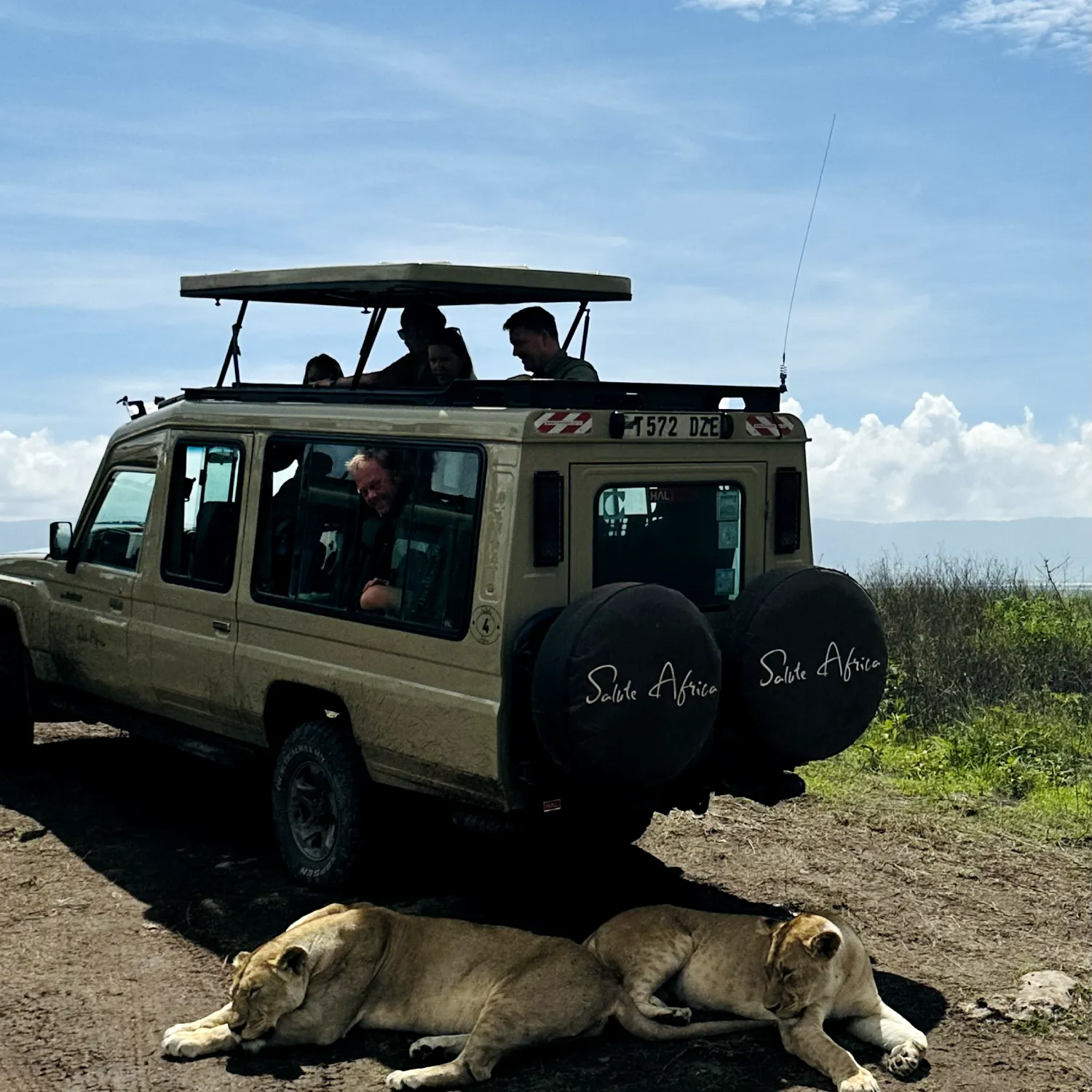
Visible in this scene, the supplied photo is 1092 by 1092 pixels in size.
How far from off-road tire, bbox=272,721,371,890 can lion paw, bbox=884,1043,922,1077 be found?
2514 mm

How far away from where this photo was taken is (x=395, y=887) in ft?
21.8

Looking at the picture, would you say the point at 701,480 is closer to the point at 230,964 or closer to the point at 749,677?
the point at 749,677

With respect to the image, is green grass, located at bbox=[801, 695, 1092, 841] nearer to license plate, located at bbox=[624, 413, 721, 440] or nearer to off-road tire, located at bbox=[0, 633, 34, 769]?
license plate, located at bbox=[624, 413, 721, 440]

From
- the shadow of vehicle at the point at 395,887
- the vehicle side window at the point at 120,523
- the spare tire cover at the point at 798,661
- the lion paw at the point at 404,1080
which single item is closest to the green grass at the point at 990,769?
the shadow of vehicle at the point at 395,887

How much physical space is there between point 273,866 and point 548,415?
2791 millimetres

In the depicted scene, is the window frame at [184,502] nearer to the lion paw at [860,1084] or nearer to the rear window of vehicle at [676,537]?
the rear window of vehicle at [676,537]

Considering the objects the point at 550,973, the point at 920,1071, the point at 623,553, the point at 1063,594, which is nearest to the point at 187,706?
the point at 623,553

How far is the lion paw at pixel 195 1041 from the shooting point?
16.5ft

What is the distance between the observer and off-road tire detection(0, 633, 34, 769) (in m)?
9.28

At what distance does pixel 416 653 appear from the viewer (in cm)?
607

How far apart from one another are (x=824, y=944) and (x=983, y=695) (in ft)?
26.8

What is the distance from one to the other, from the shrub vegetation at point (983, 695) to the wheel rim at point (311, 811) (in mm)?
3599

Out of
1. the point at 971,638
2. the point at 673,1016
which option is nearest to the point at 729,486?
the point at 673,1016

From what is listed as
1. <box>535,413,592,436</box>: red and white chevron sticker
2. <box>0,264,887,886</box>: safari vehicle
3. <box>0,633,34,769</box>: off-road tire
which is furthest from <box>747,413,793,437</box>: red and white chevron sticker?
<box>0,633,34,769</box>: off-road tire
